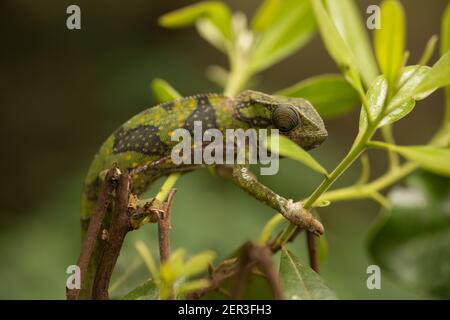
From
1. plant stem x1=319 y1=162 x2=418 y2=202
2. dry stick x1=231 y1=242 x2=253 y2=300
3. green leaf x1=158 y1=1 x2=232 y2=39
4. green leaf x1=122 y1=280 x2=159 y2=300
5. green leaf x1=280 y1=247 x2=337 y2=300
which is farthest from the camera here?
green leaf x1=158 y1=1 x2=232 y2=39

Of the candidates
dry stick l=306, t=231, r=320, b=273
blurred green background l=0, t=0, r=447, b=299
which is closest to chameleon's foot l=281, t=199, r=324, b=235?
dry stick l=306, t=231, r=320, b=273

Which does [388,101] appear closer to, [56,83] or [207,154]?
[207,154]

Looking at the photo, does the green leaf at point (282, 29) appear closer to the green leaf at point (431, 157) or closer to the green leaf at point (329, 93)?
the green leaf at point (329, 93)

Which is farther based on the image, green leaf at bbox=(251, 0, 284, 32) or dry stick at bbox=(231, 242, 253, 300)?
green leaf at bbox=(251, 0, 284, 32)

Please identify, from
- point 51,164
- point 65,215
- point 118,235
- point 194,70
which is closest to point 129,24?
point 194,70

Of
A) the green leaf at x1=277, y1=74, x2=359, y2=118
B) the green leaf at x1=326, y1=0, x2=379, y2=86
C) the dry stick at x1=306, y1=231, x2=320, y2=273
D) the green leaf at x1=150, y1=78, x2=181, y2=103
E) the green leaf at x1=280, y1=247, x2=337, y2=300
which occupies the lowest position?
the green leaf at x1=280, y1=247, x2=337, y2=300

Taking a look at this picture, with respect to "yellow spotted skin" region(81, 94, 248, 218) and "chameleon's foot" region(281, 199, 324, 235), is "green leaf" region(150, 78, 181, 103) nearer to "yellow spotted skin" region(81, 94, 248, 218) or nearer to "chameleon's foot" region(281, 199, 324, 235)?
"yellow spotted skin" region(81, 94, 248, 218)

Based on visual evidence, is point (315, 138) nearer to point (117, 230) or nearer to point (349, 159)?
point (349, 159)

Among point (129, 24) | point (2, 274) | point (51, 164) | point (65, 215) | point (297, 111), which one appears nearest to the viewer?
point (297, 111)
